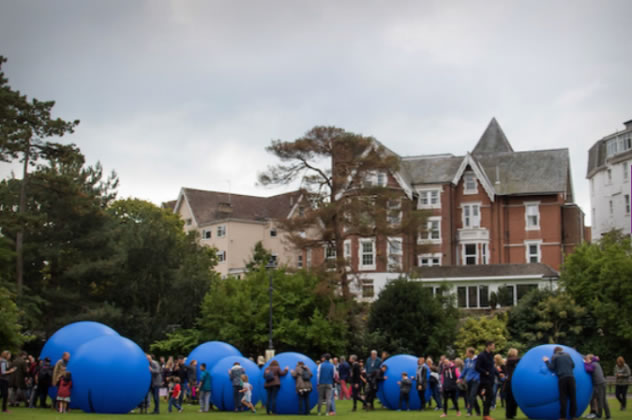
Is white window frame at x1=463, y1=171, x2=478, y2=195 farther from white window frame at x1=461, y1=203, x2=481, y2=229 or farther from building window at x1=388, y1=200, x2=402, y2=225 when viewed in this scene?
building window at x1=388, y1=200, x2=402, y2=225

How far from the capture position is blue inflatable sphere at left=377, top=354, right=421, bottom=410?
28547 millimetres

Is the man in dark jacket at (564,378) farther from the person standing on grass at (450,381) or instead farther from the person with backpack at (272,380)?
the person with backpack at (272,380)

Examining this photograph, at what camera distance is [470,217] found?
237ft

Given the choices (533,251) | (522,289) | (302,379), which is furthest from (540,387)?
(533,251)

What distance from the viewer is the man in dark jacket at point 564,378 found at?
20375mm

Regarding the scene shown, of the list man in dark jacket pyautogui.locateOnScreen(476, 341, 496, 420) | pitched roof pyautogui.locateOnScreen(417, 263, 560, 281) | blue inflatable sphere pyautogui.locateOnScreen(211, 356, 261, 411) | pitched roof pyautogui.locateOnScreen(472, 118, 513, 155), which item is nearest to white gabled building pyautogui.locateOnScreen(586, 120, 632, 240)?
pitched roof pyautogui.locateOnScreen(472, 118, 513, 155)

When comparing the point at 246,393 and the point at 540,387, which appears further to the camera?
the point at 246,393

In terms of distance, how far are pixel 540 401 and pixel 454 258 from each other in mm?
51356

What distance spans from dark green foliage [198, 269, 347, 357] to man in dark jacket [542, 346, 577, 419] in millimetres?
29749

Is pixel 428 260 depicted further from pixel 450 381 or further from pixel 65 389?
pixel 65 389

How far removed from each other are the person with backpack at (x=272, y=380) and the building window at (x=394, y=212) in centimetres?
2923

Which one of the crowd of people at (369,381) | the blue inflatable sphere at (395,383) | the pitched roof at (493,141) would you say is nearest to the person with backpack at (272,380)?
the crowd of people at (369,381)

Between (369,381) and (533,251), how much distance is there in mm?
45499

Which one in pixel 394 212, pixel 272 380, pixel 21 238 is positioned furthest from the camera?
pixel 394 212
